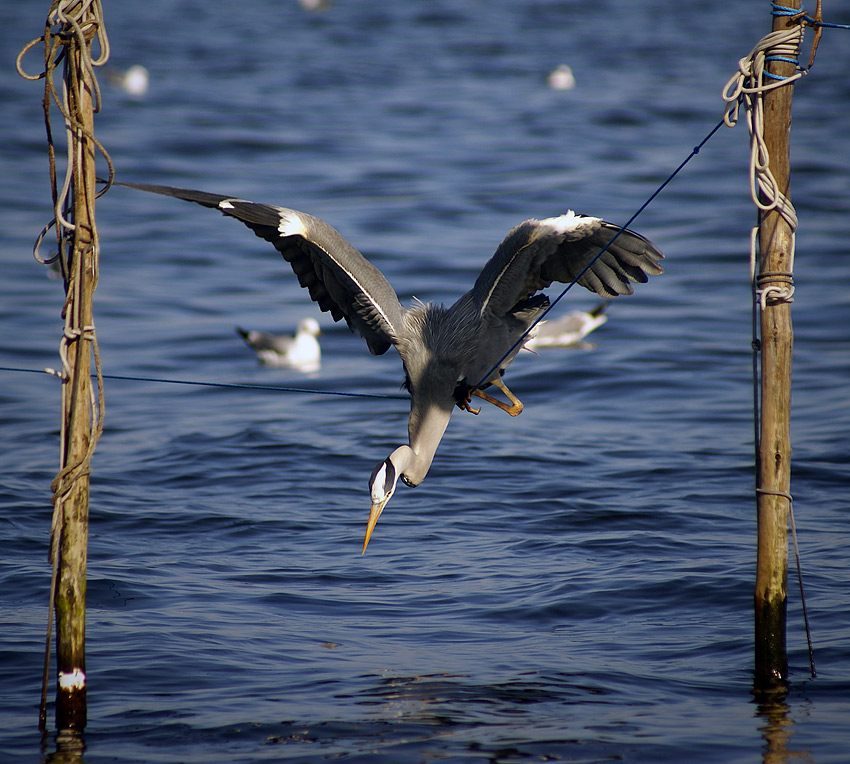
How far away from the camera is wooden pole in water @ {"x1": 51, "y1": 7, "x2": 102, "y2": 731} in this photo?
4090mm

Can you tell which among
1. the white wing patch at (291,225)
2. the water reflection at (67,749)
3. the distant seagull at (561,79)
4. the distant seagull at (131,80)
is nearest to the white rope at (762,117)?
the white wing patch at (291,225)

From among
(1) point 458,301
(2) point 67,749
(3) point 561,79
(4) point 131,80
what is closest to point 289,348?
(1) point 458,301

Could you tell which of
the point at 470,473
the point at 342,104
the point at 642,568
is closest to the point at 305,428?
the point at 470,473

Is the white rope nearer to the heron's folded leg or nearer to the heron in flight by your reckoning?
the heron in flight

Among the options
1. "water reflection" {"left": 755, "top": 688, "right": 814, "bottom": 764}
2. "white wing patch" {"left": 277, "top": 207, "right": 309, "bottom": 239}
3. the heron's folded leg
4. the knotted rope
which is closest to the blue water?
"water reflection" {"left": 755, "top": 688, "right": 814, "bottom": 764}

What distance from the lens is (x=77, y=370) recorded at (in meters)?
4.18

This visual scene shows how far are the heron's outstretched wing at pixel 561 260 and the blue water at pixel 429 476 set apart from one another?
6.08 ft

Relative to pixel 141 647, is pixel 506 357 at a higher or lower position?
higher

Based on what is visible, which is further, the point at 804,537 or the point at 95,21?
the point at 804,537

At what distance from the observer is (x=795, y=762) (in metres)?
4.41

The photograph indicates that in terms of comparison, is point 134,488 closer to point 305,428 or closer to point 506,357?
point 305,428

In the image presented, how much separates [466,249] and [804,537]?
9.03 meters

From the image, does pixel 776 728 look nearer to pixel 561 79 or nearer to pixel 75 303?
pixel 75 303

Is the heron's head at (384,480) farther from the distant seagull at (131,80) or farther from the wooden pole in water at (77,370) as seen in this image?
the distant seagull at (131,80)
